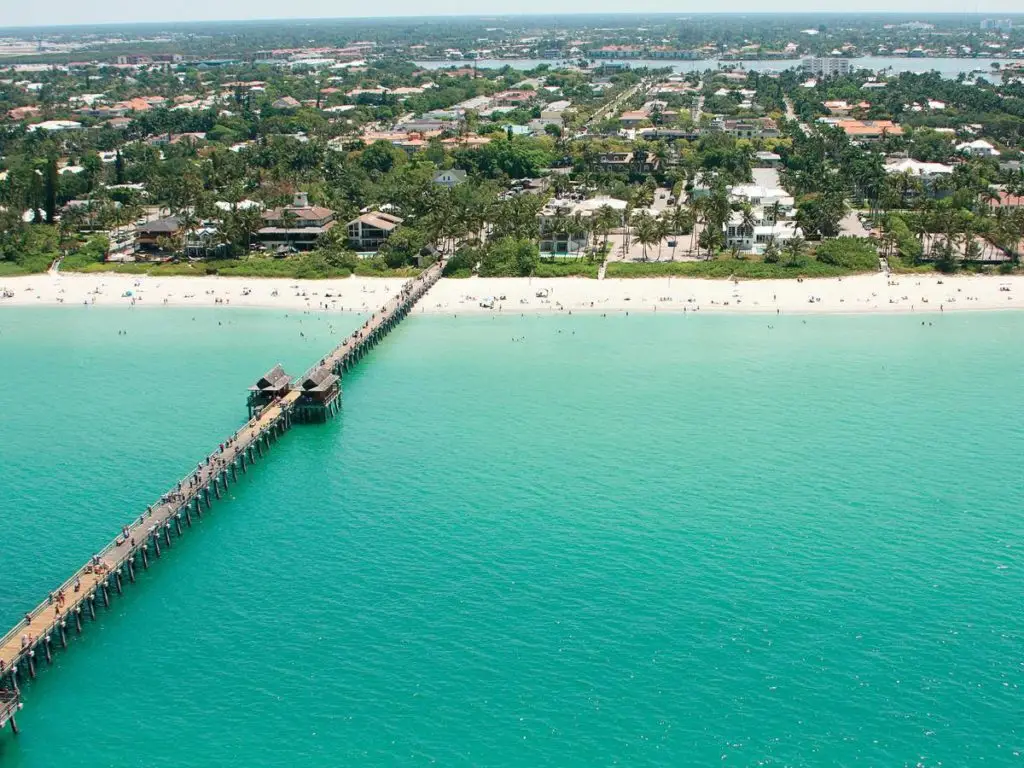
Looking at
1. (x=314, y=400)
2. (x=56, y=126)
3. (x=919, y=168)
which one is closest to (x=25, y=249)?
(x=314, y=400)

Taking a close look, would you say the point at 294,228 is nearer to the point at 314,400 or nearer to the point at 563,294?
the point at 563,294

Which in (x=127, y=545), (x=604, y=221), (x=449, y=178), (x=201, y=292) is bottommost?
(x=127, y=545)

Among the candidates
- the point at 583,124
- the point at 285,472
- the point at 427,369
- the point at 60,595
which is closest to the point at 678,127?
the point at 583,124

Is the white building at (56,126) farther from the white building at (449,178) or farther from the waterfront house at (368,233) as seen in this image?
the waterfront house at (368,233)

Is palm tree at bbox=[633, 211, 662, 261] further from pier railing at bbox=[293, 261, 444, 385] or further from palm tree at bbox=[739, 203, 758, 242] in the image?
pier railing at bbox=[293, 261, 444, 385]

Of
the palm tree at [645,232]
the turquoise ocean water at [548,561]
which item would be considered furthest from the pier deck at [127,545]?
the palm tree at [645,232]

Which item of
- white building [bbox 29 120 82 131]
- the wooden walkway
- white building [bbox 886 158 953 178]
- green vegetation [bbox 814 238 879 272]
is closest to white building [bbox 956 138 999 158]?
white building [bbox 886 158 953 178]

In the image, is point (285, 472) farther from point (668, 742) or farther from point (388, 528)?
point (668, 742)
